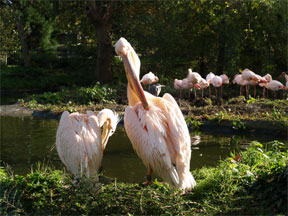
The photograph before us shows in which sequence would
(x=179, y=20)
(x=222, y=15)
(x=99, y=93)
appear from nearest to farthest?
(x=99, y=93) → (x=222, y=15) → (x=179, y=20)

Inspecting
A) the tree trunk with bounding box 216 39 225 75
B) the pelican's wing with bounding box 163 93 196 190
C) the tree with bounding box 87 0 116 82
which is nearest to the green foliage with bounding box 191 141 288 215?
the pelican's wing with bounding box 163 93 196 190

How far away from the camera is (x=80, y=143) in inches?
157

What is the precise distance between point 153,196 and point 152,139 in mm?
593

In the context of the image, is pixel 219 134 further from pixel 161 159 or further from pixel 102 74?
pixel 102 74

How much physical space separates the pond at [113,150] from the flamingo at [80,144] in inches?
32.5

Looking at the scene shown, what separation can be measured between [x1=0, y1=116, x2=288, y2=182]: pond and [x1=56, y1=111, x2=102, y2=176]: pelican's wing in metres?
0.83

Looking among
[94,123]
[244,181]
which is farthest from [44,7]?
[244,181]

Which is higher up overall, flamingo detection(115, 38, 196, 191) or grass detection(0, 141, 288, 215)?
flamingo detection(115, 38, 196, 191)

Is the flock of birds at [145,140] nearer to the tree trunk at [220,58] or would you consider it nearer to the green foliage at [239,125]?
the green foliage at [239,125]

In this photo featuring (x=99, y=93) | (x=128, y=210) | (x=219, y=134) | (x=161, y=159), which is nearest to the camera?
(x=128, y=210)

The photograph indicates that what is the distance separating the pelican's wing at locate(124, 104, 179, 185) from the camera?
3.79 metres

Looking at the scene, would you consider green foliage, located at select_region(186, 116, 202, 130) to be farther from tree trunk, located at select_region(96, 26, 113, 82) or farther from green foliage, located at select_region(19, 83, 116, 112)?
tree trunk, located at select_region(96, 26, 113, 82)

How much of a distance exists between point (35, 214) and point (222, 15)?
11991 mm

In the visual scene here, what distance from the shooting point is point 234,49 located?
14.1 metres
